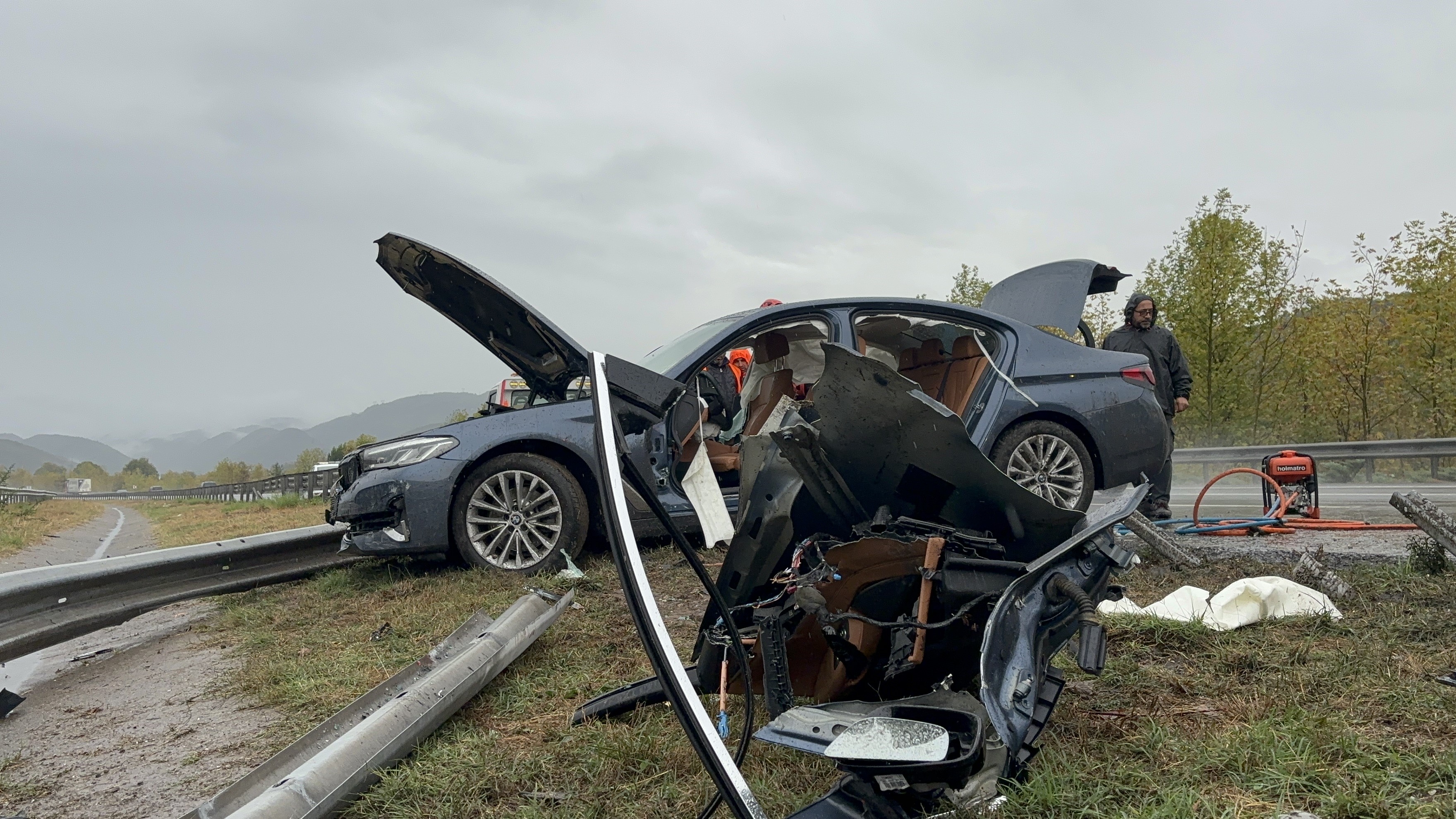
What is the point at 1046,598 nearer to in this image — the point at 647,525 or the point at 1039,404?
the point at 647,525

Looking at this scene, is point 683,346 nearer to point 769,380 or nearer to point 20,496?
point 769,380

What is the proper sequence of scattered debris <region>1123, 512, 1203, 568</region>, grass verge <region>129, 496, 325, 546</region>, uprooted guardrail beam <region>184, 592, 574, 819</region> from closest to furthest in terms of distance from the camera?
uprooted guardrail beam <region>184, 592, 574, 819</region>
scattered debris <region>1123, 512, 1203, 568</region>
grass verge <region>129, 496, 325, 546</region>

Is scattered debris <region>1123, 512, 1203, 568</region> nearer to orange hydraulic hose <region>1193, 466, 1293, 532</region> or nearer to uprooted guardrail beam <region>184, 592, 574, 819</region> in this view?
orange hydraulic hose <region>1193, 466, 1293, 532</region>

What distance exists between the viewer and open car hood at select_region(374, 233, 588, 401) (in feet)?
12.4

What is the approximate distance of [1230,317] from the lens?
21906mm

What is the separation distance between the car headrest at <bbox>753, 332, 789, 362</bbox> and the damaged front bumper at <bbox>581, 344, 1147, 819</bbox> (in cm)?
294

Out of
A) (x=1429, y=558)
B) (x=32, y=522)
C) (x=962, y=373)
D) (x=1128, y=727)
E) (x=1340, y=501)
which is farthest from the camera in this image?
(x=32, y=522)

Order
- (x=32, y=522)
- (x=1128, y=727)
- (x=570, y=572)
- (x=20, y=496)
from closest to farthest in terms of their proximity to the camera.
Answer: (x=1128, y=727) → (x=570, y=572) → (x=32, y=522) → (x=20, y=496)

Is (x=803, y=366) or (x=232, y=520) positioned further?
(x=232, y=520)

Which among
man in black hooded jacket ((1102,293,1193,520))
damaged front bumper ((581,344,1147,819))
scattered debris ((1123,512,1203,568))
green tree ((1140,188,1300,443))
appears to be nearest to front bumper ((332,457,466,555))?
damaged front bumper ((581,344,1147,819))

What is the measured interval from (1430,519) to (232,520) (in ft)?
56.4

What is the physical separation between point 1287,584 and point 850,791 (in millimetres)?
2358

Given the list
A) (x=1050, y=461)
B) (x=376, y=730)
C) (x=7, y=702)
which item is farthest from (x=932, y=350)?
(x=7, y=702)

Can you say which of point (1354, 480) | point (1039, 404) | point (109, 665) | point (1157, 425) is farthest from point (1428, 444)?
point (109, 665)
